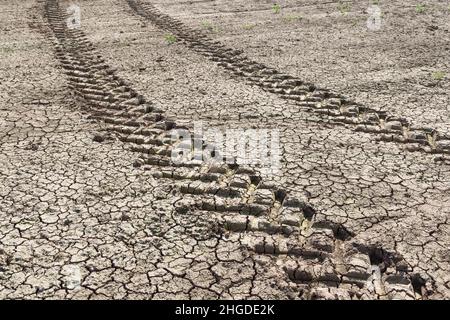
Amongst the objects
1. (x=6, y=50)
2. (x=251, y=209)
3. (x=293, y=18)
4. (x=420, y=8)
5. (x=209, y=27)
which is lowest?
(x=251, y=209)

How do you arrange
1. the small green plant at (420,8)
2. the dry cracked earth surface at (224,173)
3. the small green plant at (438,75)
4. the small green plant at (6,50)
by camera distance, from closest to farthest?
the dry cracked earth surface at (224,173) < the small green plant at (438,75) < the small green plant at (6,50) < the small green plant at (420,8)

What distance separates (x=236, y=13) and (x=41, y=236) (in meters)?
8.61

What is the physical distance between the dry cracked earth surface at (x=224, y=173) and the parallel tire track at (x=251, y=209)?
15mm

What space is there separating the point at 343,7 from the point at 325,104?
21.4 ft

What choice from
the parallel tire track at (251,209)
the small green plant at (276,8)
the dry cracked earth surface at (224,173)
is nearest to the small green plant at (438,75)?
the dry cracked earth surface at (224,173)

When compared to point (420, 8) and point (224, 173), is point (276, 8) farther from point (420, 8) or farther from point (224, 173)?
point (224, 173)

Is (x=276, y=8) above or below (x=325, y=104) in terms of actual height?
above

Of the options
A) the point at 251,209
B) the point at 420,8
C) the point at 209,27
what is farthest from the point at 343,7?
the point at 251,209

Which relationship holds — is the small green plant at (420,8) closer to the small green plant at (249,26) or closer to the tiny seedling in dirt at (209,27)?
the small green plant at (249,26)

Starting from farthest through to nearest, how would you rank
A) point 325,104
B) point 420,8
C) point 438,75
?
1. point 420,8
2. point 438,75
3. point 325,104

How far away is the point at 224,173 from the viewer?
413 centimetres

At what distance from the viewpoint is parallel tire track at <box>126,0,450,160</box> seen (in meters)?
4.67

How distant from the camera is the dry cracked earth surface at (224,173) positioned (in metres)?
2.95

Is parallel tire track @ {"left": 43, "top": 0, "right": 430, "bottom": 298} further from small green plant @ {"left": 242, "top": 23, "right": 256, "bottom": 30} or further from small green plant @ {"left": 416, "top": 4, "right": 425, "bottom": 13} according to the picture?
small green plant @ {"left": 416, "top": 4, "right": 425, "bottom": 13}
